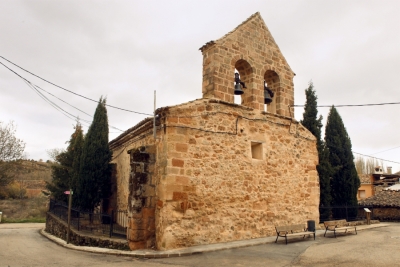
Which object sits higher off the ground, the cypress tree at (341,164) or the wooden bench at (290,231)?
the cypress tree at (341,164)

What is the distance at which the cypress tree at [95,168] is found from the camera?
42.1 ft

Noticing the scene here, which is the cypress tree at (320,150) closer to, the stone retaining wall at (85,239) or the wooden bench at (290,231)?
the wooden bench at (290,231)

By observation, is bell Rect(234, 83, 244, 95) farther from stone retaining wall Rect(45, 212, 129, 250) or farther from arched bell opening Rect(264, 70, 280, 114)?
stone retaining wall Rect(45, 212, 129, 250)

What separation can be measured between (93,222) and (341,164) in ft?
43.4

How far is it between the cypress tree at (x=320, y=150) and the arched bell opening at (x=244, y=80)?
21.9 ft

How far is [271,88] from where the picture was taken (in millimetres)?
10977

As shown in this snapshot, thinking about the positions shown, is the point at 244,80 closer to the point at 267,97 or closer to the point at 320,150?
the point at 267,97

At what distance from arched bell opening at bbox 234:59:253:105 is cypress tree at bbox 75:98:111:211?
657cm

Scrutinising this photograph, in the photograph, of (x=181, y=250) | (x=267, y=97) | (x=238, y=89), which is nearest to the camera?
(x=181, y=250)

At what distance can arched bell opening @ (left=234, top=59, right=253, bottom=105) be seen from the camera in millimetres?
9836

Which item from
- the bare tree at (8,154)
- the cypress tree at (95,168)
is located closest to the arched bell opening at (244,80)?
the cypress tree at (95,168)

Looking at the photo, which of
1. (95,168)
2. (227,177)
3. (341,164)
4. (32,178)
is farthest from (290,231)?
(32,178)

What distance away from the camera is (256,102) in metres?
9.88

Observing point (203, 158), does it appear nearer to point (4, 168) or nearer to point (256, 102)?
point (256, 102)
